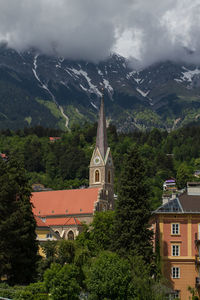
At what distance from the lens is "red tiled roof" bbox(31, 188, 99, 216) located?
112 meters

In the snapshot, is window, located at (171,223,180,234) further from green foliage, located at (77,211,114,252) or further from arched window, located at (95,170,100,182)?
arched window, located at (95,170,100,182)

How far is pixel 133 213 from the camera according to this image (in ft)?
204

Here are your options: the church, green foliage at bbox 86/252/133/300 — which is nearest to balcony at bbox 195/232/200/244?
green foliage at bbox 86/252/133/300

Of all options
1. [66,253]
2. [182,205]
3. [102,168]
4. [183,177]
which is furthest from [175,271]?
[183,177]

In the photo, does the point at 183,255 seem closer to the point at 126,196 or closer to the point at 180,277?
the point at 180,277

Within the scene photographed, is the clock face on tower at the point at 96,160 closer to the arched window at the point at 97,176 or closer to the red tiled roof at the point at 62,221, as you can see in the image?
the arched window at the point at 97,176

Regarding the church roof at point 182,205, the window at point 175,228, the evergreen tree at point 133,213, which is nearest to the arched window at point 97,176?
the church roof at point 182,205

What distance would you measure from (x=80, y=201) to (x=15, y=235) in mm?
57677

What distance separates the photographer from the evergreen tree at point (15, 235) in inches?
2152

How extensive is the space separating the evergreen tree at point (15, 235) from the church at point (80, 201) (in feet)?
153

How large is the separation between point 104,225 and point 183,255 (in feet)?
76.1

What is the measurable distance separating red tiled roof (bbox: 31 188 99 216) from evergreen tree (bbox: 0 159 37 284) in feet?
169

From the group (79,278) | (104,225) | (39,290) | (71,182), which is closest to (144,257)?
(79,278)

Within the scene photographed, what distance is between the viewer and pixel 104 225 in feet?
279
